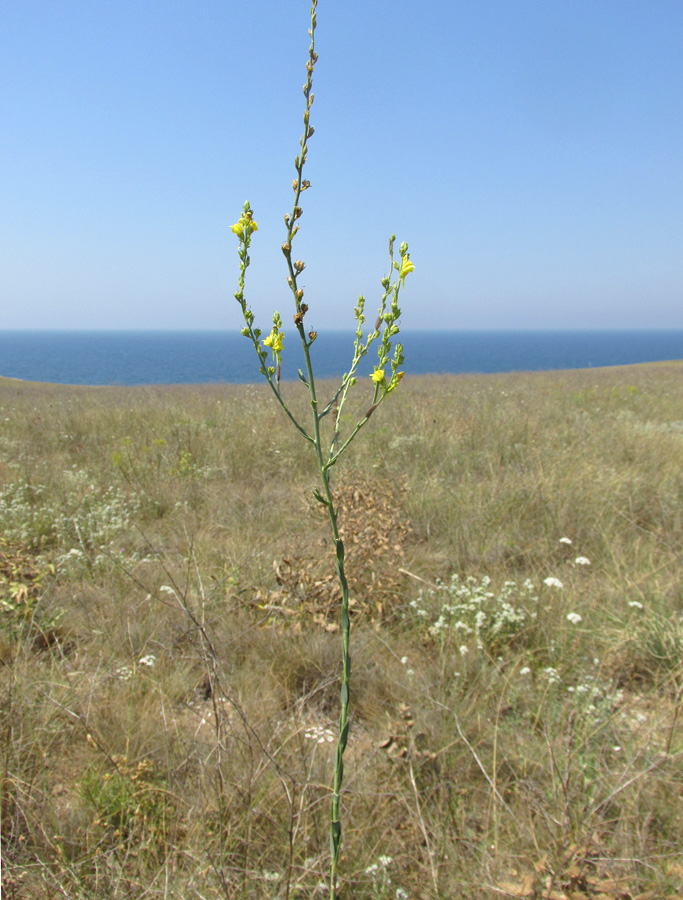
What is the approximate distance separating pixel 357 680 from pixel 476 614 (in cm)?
76

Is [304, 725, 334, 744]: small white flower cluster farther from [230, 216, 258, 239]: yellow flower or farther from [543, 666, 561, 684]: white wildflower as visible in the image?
[230, 216, 258, 239]: yellow flower

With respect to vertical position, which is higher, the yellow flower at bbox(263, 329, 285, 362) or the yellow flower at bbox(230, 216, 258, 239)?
the yellow flower at bbox(230, 216, 258, 239)

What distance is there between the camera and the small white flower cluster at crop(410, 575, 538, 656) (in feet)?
9.14

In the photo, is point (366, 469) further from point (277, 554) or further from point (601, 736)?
point (601, 736)

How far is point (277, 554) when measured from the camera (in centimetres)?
387

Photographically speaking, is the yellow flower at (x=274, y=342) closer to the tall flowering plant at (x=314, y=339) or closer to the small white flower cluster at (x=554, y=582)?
the tall flowering plant at (x=314, y=339)

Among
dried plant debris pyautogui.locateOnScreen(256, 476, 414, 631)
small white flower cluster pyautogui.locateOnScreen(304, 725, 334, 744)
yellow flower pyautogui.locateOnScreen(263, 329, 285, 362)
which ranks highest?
yellow flower pyautogui.locateOnScreen(263, 329, 285, 362)

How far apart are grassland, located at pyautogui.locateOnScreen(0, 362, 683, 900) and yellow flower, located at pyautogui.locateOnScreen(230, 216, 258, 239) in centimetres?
115

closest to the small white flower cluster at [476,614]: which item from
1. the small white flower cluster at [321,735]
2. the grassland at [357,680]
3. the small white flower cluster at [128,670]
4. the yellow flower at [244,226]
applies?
the grassland at [357,680]

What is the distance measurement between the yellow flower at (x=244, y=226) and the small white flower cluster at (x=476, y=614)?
7.28 ft

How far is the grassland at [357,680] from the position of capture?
1.57 m

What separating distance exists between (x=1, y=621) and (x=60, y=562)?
944 mm

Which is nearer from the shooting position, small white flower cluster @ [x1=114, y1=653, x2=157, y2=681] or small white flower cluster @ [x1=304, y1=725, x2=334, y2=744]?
small white flower cluster @ [x1=304, y1=725, x2=334, y2=744]

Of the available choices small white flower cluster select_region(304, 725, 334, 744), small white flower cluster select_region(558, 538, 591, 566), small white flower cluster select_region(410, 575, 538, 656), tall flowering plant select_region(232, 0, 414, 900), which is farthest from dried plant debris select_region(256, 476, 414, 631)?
tall flowering plant select_region(232, 0, 414, 900)
